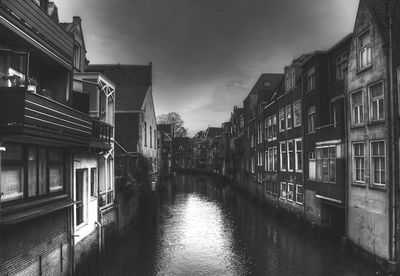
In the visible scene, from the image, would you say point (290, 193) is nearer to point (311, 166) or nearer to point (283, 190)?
point (283, 190)

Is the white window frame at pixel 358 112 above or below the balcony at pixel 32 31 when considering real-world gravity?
below

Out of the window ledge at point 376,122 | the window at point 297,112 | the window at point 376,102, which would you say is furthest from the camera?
the window at point 297,112

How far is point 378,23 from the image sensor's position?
16.1 metres

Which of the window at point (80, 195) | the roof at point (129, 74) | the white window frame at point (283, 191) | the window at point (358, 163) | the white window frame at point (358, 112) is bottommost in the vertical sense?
the white window frame at point (283, 191)

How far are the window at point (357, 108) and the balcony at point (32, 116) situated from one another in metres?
13.6

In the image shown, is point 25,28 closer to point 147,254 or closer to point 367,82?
point 147,254

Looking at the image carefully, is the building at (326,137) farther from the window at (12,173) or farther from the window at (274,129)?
the window at (12,173)

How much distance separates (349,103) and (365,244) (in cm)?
708

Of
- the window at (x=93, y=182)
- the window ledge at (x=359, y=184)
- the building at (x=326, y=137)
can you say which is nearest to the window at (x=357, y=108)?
the building at (x=326, y=137)

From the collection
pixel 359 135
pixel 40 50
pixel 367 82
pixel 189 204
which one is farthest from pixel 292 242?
pixel 189 204

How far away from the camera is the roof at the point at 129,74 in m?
46.8

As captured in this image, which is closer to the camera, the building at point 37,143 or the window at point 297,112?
the building at point 37,143

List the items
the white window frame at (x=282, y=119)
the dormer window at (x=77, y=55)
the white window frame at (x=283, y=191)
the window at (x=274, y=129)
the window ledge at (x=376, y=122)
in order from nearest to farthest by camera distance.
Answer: the window ledge at (x=376, y=122), the dormer window at (x=77, y=55), the white window frame at (x=283, y=191), the white window frame at (x=282, y=119), the window at (x=274, y=129)

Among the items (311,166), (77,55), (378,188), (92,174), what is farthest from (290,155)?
(77,55)
